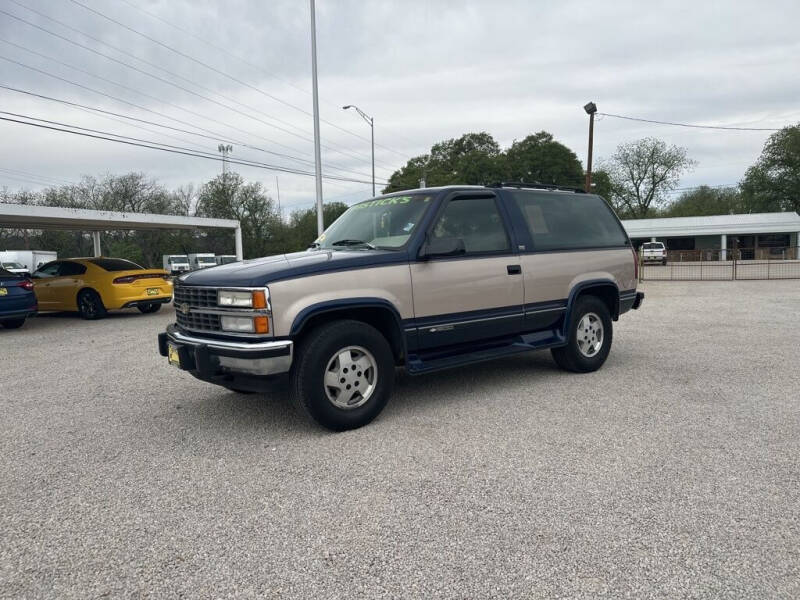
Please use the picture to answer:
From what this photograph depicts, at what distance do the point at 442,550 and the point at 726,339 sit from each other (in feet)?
24.2

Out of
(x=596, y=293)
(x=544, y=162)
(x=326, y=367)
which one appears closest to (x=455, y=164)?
(x=544, y=162)

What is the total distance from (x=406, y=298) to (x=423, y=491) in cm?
179

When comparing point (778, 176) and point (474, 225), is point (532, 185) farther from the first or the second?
Result: point (778, 176)

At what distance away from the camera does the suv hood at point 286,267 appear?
13.8 feet

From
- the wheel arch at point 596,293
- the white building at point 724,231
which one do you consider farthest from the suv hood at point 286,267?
the white building at point 724,231

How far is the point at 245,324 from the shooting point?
4.20 metres

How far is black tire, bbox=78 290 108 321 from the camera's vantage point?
13.2 metres

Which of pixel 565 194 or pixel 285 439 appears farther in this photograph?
pixel 565 194

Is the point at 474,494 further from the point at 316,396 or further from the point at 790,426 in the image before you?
the point at 790,426

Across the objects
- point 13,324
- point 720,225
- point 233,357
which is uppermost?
point 720,225

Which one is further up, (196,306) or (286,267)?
(286,267)

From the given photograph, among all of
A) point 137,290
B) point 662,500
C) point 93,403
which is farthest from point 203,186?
point 662,500

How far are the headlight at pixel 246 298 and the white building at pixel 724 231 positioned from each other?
54372 mm

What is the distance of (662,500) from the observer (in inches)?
126
